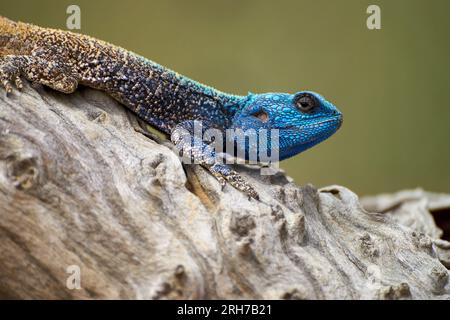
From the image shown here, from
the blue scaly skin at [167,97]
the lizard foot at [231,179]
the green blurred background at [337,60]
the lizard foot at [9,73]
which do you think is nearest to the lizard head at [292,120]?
the blue scaly skin at [167,97]

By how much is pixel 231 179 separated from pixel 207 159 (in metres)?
0.24

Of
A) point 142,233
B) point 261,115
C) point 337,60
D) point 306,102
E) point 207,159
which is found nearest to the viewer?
point 142,233

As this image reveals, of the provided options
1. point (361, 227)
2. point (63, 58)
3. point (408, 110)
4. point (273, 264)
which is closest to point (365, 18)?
point (408, 110)

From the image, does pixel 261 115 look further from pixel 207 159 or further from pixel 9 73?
pixel 9 73

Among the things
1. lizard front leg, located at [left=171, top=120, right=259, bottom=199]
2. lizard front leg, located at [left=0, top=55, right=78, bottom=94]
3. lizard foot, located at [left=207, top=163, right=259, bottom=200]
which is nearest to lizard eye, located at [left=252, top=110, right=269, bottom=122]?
lizard front leg, located at [left=171, top=120, right=259, bottom=199]

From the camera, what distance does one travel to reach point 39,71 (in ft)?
10.9

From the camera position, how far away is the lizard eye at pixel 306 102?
3.81 m

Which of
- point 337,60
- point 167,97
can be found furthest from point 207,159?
point 337,60

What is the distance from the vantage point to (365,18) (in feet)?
22.4

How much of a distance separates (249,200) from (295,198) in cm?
48

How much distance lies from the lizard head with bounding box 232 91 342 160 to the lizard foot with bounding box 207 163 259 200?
2.46 ft

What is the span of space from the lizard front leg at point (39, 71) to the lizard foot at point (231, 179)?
3.98 ft

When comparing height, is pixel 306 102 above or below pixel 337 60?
below
